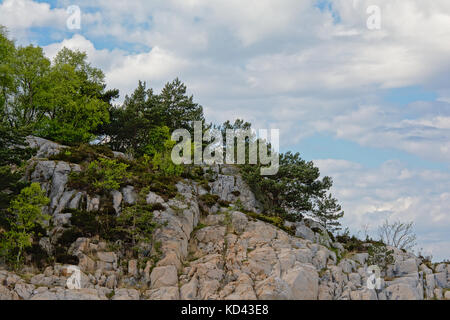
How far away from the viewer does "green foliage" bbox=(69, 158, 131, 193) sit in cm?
3297

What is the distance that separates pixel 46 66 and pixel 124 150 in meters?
14.7

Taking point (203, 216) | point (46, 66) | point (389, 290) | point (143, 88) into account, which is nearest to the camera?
point (389, 290)

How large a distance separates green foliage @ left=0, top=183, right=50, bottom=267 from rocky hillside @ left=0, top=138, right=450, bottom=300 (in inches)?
39.2

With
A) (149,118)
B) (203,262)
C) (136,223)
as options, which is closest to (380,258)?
(203,262)

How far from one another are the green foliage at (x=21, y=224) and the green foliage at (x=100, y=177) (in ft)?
17.1

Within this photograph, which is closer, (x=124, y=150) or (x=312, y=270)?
(x=312, y=270)

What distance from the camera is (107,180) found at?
33.7 metres

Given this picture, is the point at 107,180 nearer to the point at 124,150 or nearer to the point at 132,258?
the point at 132,258

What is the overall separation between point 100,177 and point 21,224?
8498 millimetres

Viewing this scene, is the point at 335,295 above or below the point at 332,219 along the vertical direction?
below

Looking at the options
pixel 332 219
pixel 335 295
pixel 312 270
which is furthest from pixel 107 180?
pixel 332 219

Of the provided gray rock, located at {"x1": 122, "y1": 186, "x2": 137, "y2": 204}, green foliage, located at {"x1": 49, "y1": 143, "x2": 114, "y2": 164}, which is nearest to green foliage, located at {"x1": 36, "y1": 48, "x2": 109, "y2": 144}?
green foliage, located at {"x1": 49, "y1": 143, "x2": 114, "y2": 164}

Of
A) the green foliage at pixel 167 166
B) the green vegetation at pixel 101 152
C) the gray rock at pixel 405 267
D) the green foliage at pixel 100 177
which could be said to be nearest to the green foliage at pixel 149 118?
the green vegetation at pixel 101 152

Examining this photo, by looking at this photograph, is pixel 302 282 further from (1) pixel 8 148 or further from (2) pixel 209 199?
(1) pixel 8 148
